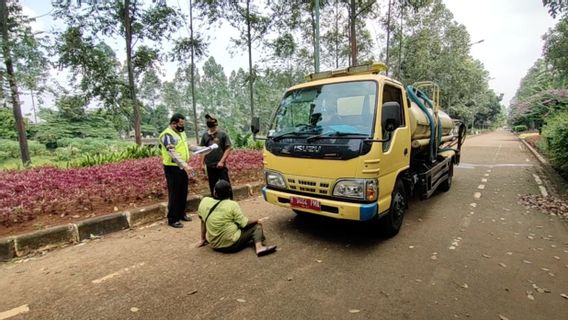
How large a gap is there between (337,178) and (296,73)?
18.1 m

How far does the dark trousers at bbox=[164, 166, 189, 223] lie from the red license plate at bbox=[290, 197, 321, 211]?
6.64 ft

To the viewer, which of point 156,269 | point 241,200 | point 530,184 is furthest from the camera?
point 530,184

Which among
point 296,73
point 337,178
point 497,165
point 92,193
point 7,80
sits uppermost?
point 296,73

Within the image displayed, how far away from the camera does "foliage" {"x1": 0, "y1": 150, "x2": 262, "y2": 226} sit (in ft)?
15.0

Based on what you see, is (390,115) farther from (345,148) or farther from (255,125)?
(255,125)

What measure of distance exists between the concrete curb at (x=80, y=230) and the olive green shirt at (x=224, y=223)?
6.05 ft

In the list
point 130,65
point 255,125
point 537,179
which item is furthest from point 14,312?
point 537,179

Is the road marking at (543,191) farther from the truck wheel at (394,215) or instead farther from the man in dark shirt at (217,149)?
the man in dark shirt at (217,149)

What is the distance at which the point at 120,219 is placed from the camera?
480 centimetres

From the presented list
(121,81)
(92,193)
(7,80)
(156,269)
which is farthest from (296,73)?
(156,269)

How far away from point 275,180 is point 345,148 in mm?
1199

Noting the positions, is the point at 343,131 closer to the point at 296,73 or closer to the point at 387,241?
the point at 387,241

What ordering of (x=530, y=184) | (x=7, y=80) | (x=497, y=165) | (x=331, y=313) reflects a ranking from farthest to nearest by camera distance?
(x=497, y=165) → (x=7, y=80) → (x=530, y=184) → (x=331, y=313)

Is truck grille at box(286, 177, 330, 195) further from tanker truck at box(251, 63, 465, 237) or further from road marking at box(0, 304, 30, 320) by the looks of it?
road marking at box(0, 304, 30, 320)
